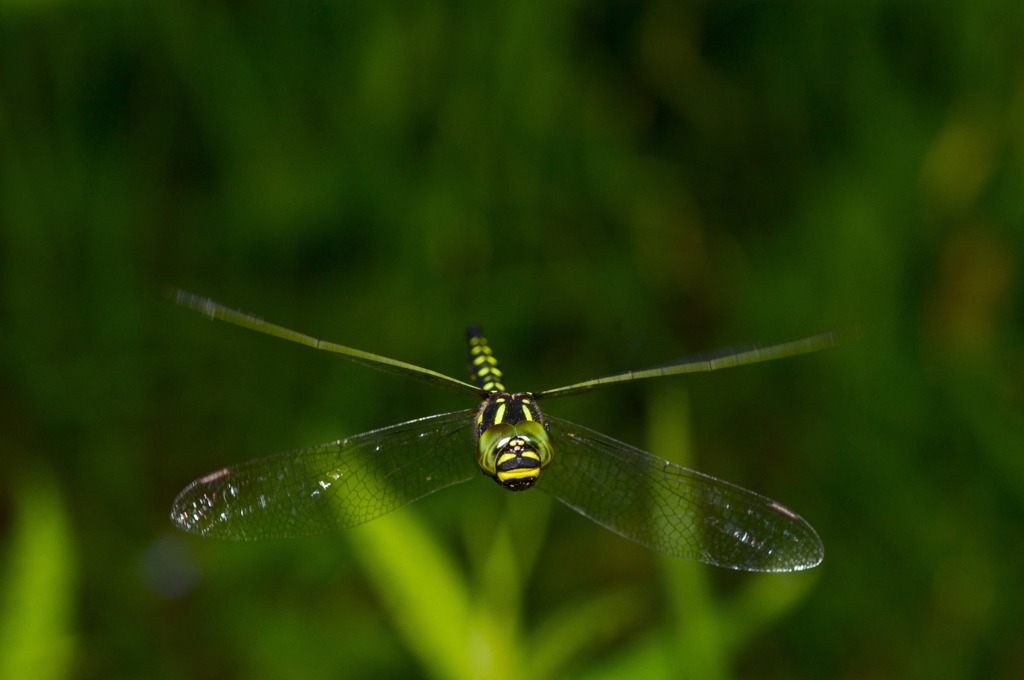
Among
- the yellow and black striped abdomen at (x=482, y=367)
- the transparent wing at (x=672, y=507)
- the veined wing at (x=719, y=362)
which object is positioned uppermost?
the veined wing at (x=719, y=362)

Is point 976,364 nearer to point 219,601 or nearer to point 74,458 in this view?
point 219,601

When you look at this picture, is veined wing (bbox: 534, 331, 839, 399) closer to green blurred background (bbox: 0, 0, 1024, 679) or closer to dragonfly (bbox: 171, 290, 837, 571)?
dragonfly (bbox: 171, 290, 837, 571)

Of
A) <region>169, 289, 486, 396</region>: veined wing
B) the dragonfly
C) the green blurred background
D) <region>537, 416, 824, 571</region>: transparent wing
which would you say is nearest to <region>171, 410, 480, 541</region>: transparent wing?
the dragonfly

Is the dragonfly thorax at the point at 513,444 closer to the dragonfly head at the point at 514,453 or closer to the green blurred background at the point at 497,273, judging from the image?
the dragonfly head at the point at 514,453

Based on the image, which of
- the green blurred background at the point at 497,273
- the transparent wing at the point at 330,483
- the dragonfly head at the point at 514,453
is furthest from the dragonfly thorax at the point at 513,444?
the green blurred background at the point at 497,273

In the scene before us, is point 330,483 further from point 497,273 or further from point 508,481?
point 497,273

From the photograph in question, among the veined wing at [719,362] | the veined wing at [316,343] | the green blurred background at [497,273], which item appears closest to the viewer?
the veined wing at [316,343]

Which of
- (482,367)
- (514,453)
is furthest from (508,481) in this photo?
(482,367)

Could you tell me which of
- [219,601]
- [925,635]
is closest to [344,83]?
[219,601]
